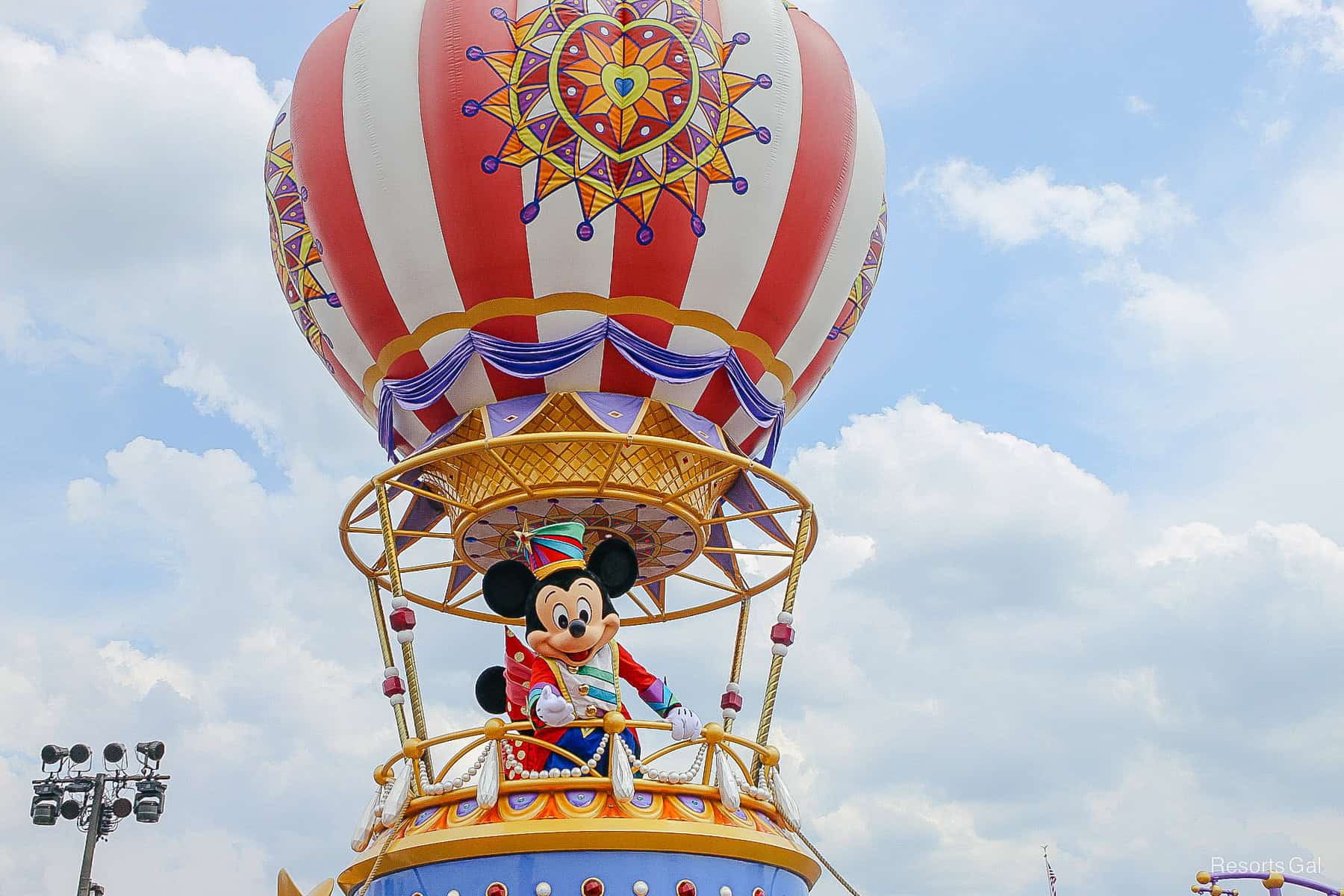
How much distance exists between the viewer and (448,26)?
39.4 ft

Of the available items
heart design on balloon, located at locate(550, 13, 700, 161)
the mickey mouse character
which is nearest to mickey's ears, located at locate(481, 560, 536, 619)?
the mickey mouse character

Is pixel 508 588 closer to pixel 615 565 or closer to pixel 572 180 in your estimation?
pixel 615 565

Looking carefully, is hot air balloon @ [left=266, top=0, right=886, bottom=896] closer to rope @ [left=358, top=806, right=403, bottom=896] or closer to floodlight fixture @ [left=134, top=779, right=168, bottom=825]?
rope @ [left=358, top=806, right=403, bottom=896]

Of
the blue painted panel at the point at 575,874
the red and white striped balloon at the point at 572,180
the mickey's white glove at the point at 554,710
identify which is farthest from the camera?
the red and white striped balloon at the point at 572,180

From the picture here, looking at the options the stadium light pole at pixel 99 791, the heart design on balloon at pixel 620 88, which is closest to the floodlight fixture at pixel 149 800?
the stadium light pole at pixel 99 791

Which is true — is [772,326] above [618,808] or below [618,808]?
above

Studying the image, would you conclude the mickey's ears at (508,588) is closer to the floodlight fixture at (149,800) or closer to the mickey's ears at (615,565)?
the mickey's ears at (615,565)

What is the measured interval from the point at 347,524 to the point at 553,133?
3791 mm

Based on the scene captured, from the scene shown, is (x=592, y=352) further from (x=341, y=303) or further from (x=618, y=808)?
(x=618, y=808)

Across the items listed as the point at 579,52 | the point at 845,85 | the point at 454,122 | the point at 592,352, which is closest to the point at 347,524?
the point at 592,352

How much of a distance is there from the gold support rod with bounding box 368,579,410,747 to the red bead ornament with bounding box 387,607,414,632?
56 cm

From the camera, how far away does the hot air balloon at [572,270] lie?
1162 centimetres

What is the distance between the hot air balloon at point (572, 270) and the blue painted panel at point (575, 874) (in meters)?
0.34

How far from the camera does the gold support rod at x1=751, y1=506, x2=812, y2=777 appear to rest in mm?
11773
